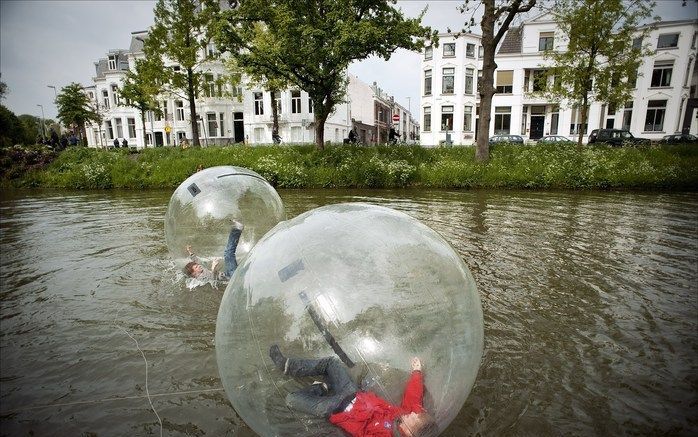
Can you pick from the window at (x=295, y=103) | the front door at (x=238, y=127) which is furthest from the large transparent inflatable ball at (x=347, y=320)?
the front door at (x=238, y=127)

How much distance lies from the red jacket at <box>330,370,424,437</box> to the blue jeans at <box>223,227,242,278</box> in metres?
3.66

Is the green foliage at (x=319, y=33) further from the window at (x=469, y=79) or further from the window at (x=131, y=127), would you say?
the window at (x=131, y=127)

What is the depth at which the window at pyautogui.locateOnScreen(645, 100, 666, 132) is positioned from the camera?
1588 inches

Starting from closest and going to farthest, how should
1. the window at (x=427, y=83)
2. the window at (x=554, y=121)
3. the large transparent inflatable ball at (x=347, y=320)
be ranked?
the large transparent inflatable ball at (x=347, y=320) → the window at (x=554, y=121) → the window at (x=427, y=83)

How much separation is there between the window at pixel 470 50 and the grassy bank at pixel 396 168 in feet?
91.8

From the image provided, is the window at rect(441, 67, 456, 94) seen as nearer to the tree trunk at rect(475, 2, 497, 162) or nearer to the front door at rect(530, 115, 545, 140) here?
the front door at rect(530, 115, 545, 140)

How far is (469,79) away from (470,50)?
3553 millimetres

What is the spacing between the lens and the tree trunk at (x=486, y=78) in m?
20.4

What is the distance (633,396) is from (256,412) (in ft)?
12.9

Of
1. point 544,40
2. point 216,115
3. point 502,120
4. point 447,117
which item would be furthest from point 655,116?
point 216,115

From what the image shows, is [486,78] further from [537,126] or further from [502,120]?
[537,126]

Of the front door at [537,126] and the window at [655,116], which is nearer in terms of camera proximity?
the window at [655,116]

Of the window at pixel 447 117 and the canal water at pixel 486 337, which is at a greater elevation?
the window at pixel 447 117

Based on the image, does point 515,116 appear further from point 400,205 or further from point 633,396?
point 633,396
